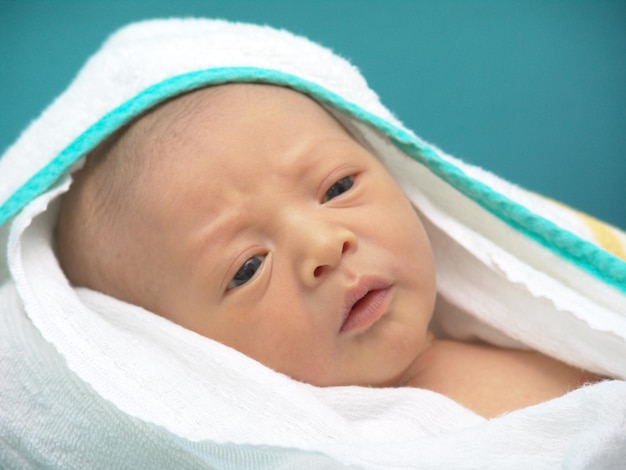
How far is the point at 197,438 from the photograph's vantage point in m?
0.76

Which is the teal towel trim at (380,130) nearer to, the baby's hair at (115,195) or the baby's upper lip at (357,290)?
the baby's hair at (115,195)

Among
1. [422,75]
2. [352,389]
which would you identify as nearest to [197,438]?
[352,389]

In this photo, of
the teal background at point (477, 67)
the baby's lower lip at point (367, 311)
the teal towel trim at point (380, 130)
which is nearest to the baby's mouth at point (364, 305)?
the baby's lower lip at point (367, 311)

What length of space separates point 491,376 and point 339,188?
0.30 m

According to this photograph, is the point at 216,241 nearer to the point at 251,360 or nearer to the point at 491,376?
the point at 251,360

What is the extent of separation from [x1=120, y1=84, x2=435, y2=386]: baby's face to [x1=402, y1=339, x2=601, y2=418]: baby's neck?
5 centimetres

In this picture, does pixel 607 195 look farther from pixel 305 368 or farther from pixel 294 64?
pixel 305 368

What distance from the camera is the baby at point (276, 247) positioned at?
89 cm

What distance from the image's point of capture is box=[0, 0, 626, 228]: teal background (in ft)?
5.17

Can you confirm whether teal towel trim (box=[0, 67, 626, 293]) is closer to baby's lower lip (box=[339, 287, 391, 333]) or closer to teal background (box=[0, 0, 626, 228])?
baby's lower lip (box=[339, 287, 391, 333])

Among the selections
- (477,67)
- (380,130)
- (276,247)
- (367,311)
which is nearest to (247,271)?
(276,247)

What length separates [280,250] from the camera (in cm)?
90

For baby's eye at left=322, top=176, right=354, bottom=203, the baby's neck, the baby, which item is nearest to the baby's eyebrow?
the baby

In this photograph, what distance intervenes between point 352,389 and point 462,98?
0.91 meters
